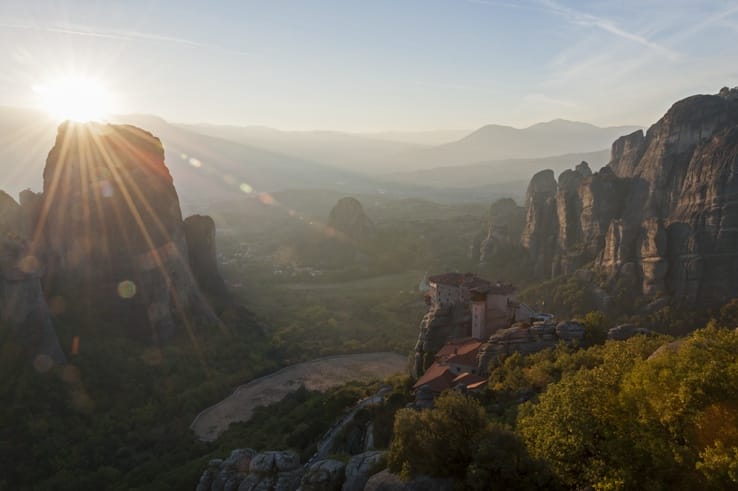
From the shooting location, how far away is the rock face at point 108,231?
5103 centimetres

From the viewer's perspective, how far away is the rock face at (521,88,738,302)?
5247 centimetres

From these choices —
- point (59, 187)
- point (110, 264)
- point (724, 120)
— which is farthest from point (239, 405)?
point (724, 120)

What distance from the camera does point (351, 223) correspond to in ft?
424

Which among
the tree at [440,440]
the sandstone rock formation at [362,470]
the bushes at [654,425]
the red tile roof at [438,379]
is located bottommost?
the red tile roof at [438,379]

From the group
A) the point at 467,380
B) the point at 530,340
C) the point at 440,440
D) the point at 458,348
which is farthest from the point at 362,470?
the point at 458,348

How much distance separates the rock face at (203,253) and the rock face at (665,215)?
45.3 meters

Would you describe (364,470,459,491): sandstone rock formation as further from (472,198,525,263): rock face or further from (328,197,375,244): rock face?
(328,197,375,244): rock face

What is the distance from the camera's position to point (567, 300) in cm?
6225

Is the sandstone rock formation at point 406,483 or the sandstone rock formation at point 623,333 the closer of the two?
the sandstone rock formation at point 406,483

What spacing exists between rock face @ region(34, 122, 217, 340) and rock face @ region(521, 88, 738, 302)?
49.5m

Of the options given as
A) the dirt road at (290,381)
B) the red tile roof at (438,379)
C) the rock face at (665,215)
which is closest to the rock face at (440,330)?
the red tile roof at (438,379)

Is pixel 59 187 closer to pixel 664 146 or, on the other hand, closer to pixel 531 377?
pixel 531 377

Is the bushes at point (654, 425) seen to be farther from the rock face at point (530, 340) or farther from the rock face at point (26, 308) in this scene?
the rock face at point (26, 308)

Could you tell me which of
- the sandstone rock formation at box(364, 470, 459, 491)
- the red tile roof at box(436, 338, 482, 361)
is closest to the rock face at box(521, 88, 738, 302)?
the red tile roof at box(436, 338, 482, 361)
